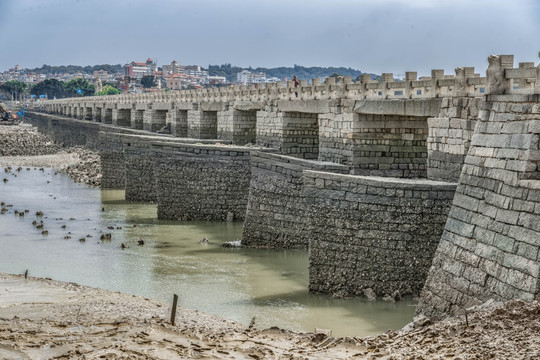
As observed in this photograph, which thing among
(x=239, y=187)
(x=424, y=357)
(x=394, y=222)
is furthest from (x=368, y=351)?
(x=239, y=187)

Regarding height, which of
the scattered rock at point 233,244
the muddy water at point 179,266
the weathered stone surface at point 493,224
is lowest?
the muddy water at point 179,266

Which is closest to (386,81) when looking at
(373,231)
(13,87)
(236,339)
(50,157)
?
(373,231)

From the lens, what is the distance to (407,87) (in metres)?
18.9

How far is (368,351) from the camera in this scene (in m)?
10.9

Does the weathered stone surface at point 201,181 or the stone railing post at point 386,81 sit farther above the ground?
the stone railing post at point 386,81

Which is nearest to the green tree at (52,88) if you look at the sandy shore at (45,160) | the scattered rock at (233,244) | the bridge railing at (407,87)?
the sandy shore at (45,160)

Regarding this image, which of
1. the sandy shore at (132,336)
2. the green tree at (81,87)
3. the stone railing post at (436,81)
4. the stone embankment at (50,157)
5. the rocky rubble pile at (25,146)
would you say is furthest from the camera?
the green tree at (81,87)

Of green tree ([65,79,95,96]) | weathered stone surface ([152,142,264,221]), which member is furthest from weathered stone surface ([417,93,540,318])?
green tree ([65,79,95,96])

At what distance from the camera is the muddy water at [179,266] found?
15617 mm

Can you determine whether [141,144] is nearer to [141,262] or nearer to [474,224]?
[141,262]

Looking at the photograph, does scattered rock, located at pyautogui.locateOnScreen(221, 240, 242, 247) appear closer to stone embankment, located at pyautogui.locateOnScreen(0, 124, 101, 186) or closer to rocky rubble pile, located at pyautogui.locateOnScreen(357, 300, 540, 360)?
rocky rubble pile, located at pyautogui.locateOnScreen(357, 300, 540, 360)

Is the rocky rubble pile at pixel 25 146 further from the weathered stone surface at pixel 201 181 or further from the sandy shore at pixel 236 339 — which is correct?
the sandy shore at pixel 236 339

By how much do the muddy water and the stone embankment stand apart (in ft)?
38.6

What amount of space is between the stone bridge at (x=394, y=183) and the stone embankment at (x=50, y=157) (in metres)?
14.9
